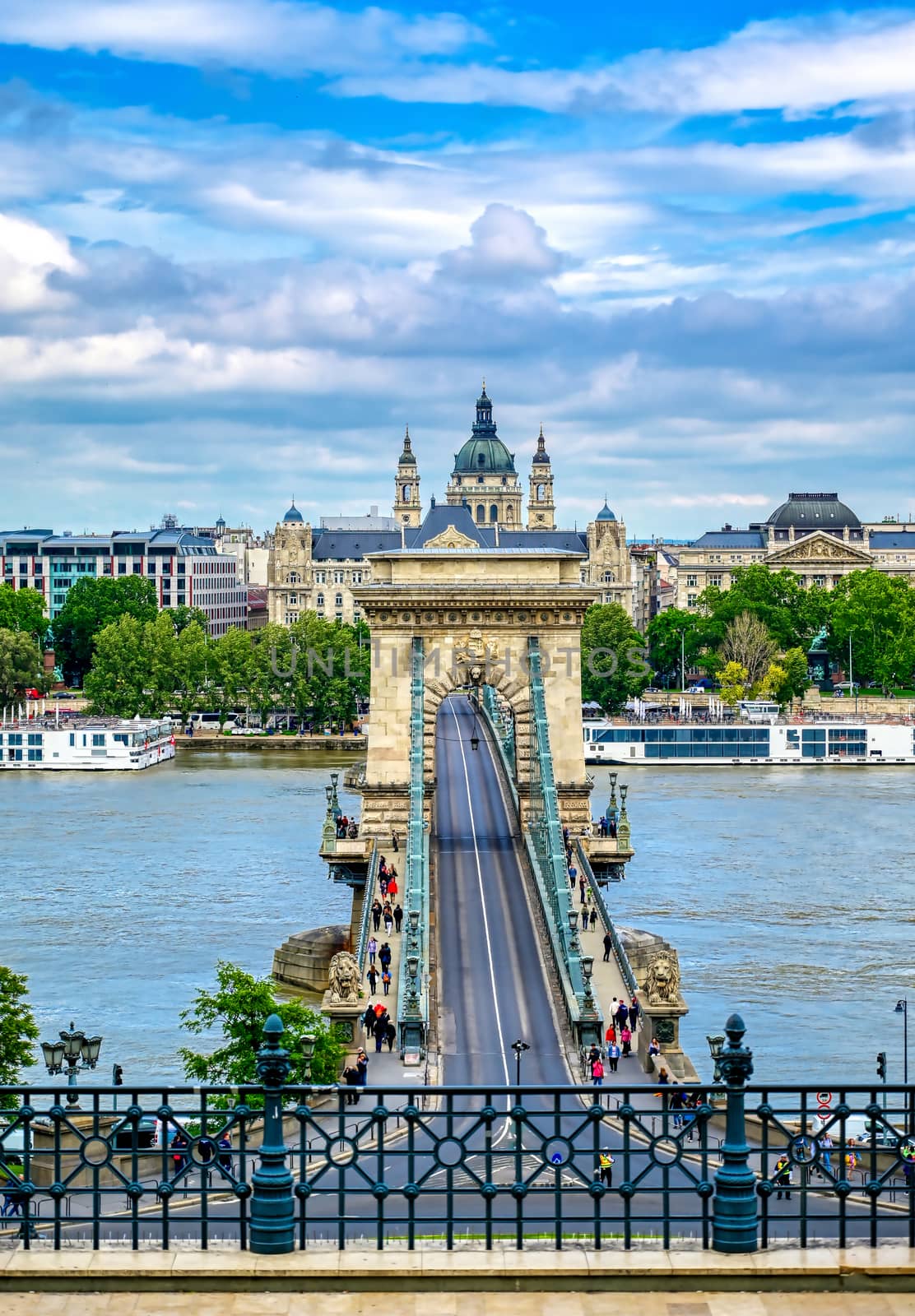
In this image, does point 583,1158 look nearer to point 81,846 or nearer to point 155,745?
point 81,846

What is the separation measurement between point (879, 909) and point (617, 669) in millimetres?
72713

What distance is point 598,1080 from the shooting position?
2938 centimetres

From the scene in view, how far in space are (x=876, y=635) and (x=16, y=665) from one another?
2122 inches

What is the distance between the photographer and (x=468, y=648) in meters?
53.6

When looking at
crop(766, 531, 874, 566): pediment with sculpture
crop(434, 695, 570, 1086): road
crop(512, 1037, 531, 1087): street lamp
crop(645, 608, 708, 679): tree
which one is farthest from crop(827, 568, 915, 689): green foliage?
crop(512, 1037, 531, 1087): street lamp

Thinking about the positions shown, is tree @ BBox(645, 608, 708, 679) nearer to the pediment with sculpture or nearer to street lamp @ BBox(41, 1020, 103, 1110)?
the pediment with sculpture

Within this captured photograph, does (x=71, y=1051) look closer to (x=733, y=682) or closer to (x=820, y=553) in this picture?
A: (x=733, y=682)

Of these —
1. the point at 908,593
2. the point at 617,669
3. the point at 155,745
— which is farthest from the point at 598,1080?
the point at 908,593

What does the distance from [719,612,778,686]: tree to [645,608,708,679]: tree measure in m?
3.74

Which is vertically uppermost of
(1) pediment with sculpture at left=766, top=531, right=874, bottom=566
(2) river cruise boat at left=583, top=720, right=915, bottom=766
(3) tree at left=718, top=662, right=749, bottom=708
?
(1) pediment with sculpture at left=766, top=531, right=874, bottom=566

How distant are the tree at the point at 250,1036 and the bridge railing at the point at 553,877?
4.11m

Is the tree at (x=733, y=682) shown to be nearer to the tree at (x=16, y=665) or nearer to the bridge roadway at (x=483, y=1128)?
the tree at (x=16, y=665)

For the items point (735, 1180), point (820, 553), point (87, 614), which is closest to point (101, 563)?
point (87, 614)

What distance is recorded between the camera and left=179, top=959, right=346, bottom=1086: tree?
31062 millimetres
